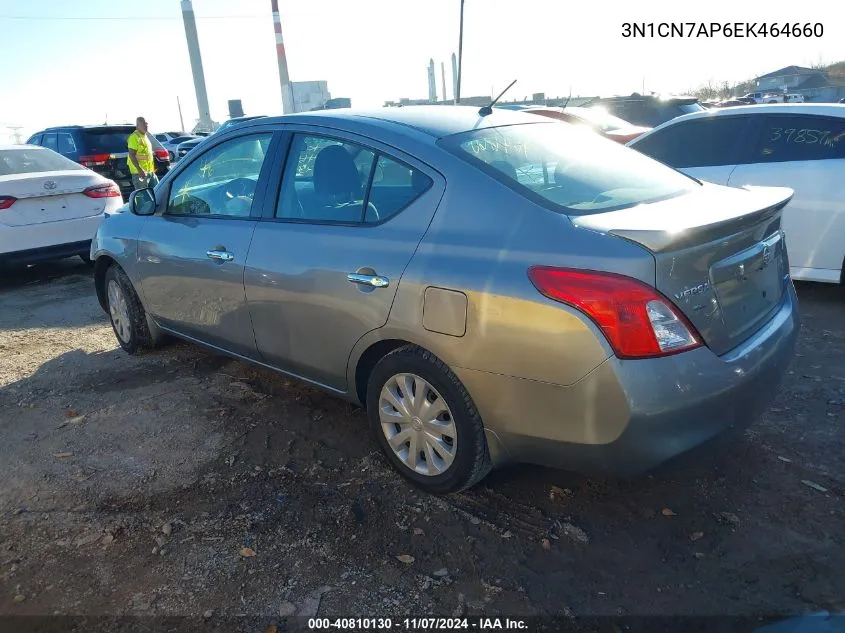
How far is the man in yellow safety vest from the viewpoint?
11.4m

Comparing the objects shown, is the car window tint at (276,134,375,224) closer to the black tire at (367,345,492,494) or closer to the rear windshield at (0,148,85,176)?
the black tire at (367,345,492,494)

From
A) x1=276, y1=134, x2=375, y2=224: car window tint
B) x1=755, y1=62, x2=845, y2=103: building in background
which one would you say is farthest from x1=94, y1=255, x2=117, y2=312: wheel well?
x1=755, y1=62, x2=845, y2=103: building in background

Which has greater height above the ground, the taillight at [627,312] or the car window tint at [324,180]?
the car window tint at [324,180]

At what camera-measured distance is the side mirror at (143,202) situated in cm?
418

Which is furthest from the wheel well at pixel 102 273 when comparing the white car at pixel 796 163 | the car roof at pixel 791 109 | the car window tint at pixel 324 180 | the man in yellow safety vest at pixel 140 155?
the man in yellow safety vest at pixel 140 155

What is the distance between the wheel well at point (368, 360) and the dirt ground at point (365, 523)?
14.8 inches

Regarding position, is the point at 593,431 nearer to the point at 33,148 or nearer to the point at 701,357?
the point at 701,357

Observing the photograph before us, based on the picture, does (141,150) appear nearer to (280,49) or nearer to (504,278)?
(504,278)

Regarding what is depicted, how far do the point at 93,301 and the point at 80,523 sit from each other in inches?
167

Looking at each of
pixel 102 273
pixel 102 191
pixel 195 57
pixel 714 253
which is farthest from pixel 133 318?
pixel 195 57

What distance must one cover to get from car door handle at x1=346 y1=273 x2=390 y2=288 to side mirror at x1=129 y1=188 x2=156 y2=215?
76.8 inches

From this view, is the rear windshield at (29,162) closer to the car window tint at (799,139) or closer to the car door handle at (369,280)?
the car door handle at (369,280)

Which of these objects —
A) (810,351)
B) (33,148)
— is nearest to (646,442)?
(810,351)

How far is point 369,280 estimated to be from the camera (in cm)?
280
